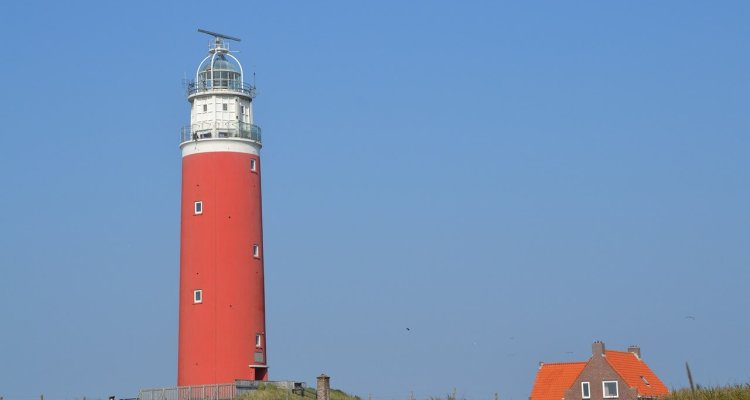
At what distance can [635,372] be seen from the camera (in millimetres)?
61719

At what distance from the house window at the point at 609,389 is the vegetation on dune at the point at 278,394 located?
14.6 metres

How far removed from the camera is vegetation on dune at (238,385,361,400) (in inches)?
1921

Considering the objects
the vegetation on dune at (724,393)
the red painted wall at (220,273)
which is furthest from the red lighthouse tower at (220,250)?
the vegetation on dune at (724,393)

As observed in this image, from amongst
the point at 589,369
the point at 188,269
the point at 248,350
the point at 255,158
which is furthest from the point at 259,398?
the point at 589,369

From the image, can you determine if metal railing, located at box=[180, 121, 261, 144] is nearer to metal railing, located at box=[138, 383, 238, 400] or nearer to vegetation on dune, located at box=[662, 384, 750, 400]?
metal railing, located at box=[138, 383, 238, 400]

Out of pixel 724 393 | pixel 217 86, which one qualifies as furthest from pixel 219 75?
pixel 724 393

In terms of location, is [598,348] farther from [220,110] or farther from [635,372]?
[220,110]

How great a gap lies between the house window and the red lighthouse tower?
18.3 metres

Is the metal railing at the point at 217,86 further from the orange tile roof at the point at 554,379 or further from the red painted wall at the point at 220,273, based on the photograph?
the orange tile roof at the point at 554,379

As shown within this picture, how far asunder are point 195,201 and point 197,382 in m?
7.75

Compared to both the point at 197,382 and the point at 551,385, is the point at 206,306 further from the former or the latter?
the point at 551,385

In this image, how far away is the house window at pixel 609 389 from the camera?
2372 inches

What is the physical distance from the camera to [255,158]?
53.6 metres

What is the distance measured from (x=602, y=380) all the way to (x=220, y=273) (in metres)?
21.0
